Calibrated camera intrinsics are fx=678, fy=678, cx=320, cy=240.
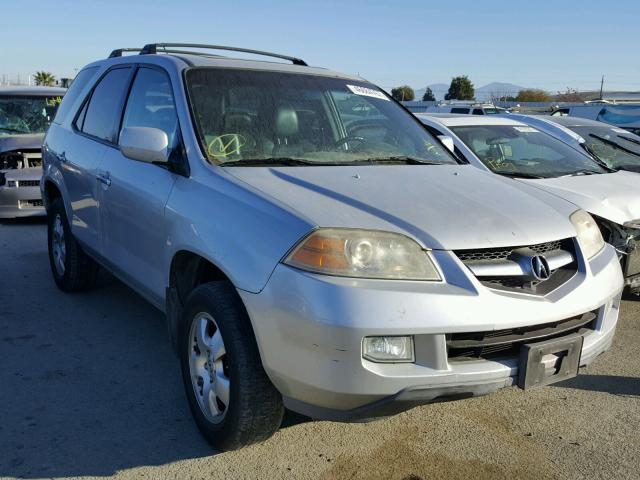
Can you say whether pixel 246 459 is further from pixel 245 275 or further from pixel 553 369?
pixel 553 369

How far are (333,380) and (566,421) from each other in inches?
66.1

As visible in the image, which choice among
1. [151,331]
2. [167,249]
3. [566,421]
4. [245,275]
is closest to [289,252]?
[245,275]

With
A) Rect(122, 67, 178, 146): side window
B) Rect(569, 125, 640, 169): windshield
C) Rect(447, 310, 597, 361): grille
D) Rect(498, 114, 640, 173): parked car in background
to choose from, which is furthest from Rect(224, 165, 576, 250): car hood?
Rect(569, 125, 640, 169): windshield

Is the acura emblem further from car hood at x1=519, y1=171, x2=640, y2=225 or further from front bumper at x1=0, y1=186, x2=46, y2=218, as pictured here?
front bumper at x1=0, y1=186, x2=46, y2=218

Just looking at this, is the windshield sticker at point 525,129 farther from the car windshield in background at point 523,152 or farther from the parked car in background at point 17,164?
the parked car in background at point 17,164

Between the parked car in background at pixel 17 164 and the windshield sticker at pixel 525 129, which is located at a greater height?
the windshield sticker at pixel 525 129

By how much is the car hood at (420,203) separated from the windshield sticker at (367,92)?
3.17 ft

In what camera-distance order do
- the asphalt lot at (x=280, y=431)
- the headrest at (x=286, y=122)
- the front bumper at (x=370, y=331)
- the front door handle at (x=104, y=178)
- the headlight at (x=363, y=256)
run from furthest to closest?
the front door handle at (x=104, y=178), the headrest at (x=286, y=122), the asphalt lot at (x=280, y=431), the headlight at (x=363, y=256), the front bumper at (x=370, y=331)

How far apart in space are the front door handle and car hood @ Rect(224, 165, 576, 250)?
1.30 m

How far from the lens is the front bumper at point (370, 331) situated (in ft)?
8.30

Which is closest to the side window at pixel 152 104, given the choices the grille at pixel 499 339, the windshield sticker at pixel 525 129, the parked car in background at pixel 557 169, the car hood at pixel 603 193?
the grille at pixel 499 339

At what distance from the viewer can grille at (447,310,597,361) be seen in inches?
106

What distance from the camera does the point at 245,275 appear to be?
2799 mm

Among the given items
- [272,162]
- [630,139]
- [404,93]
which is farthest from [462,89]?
[272,162]
